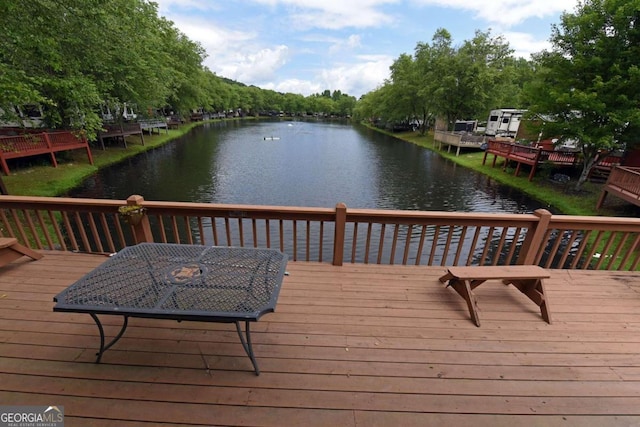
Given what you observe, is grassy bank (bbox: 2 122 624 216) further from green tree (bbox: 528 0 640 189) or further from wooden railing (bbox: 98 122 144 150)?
green tree (bbox: 528 0 640 189)

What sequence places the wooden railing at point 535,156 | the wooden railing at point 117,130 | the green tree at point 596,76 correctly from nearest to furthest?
the green tree at point 596,76 → the wooden railing at point 535,156 → the wooden railing at point 117,130

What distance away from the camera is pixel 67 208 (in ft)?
10.6

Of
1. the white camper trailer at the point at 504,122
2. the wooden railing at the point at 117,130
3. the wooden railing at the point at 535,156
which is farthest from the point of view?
the white camper trailer at the point at 504,122

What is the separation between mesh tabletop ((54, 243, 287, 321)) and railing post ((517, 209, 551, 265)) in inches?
110

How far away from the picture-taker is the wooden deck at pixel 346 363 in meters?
1.77

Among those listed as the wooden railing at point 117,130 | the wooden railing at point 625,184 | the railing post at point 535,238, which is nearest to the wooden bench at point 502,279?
the railing post at point 535,238

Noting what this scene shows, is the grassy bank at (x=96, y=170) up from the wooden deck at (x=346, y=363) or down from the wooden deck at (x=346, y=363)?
down

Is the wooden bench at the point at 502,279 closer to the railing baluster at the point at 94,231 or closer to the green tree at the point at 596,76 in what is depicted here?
the railing baluster at the point at 94,231

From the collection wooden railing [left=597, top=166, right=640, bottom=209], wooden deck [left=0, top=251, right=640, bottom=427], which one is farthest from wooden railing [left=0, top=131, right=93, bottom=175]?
wooden railing [left=597, top=166, right=640, bottom=209]

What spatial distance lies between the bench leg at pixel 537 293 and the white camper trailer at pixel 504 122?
992 inches

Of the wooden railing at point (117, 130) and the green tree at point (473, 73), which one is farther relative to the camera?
the green tree at point (473, 73)

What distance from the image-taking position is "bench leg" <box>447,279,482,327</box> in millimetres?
2617

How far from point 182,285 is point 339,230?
1.74m

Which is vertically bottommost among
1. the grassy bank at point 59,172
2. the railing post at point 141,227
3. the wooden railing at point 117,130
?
the grassy bank at point 59,172
